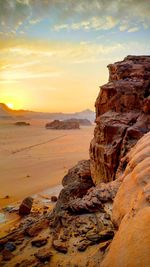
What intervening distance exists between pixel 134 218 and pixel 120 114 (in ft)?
12.6

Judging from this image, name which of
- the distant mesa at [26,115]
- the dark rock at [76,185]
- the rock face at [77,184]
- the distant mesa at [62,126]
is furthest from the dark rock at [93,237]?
the distant mesa at [26,115]

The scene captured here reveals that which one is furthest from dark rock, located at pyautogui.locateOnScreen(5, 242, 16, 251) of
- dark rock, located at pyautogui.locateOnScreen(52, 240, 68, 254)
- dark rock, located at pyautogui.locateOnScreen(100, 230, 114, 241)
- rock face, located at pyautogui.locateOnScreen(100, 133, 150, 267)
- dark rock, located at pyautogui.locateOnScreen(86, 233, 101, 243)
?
rock face, located at pyautogui.locateOnScreen(100, 133, 150, 267)

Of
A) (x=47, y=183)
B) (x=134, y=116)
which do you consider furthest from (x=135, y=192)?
(x=47, y=183)

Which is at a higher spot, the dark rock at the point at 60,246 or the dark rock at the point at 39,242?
the dark rock at the point at 60,246

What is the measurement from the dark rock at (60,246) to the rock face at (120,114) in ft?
6.80

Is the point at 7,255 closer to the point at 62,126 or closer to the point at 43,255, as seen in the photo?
the point at 43,255

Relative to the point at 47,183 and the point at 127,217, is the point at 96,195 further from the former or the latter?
the point at 47,183

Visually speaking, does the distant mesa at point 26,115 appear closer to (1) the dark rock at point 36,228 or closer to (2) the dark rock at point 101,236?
(1) the dark rock at point 36,228

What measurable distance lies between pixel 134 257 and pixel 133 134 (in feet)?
11.4

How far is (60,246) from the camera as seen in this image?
4160 mm

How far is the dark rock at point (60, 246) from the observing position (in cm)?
408

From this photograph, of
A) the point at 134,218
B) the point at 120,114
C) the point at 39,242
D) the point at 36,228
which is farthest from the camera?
the point at 120,114

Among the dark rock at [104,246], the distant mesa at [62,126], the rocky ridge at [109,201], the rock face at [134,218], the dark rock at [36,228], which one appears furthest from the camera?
the distant mesa at [62,126]

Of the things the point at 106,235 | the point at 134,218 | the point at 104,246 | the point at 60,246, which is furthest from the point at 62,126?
the point at 134,218
